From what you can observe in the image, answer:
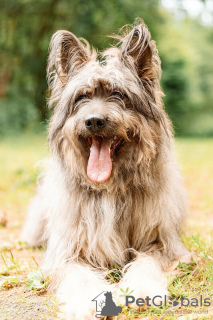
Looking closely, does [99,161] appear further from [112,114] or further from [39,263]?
[39,263]

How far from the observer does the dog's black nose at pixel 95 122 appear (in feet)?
9.95

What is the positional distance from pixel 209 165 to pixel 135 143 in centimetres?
768

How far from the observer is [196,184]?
8.13 m

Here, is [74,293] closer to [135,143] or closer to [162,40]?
[135,143]

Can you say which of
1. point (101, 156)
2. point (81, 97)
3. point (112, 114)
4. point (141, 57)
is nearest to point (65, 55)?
point (81, 97)

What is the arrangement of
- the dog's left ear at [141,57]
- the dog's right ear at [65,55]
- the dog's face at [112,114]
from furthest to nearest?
1. the dog's right ear at [65,55]
2. the dog's left ear at [141,57]
3. the dog's face at [112,114]

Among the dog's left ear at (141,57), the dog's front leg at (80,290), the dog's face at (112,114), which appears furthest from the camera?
the dog's left ear at (141,57)

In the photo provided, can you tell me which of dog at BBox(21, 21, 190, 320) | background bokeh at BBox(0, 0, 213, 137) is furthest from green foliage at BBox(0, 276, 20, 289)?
background bokeh at BBox(0, 0, 213, 137)

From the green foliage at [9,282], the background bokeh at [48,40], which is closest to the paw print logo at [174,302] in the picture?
the green foliage at [9,282]

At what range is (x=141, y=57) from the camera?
3.38 metres

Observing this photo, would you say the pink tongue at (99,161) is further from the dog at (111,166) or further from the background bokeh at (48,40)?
the background bokeh at (48,40)

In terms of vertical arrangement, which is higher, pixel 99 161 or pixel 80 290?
pixel 99 161

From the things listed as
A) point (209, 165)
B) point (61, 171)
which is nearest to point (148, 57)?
point (61, 171)

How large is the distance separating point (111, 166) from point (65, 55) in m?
1.20
